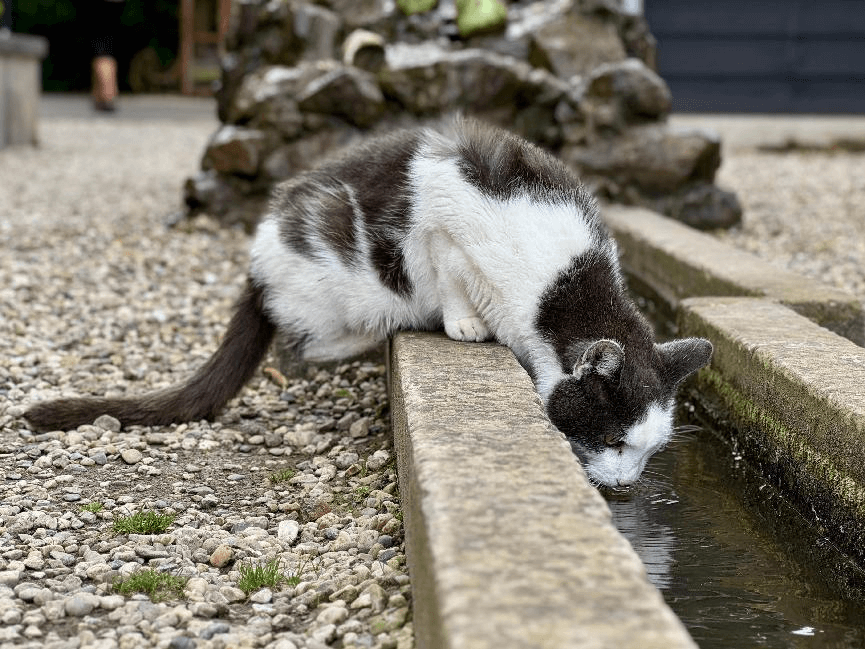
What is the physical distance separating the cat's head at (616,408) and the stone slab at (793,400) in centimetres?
39

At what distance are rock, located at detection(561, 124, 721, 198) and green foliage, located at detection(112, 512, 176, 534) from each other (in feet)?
15.9

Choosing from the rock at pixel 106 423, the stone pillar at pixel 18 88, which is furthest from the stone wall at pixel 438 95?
the stone pillar at pixel 18 88

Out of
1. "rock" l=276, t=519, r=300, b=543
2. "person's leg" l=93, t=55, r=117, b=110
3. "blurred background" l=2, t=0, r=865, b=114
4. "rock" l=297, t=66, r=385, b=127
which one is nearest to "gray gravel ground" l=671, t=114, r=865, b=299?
"blurred background" l=2, t=0, r=865, b=114

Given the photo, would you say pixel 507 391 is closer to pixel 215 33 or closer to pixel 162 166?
pixel 162 166

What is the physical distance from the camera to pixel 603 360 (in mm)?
2873

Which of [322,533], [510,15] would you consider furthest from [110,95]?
[322,533]

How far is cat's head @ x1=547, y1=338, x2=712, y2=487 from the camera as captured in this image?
2945 millimetres

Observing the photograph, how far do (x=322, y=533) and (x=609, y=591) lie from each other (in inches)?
49.3

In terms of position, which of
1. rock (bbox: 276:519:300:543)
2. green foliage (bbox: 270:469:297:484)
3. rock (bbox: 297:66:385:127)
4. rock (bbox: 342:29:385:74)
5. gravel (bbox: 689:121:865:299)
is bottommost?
green foliage (bbox: 270:469:297:484)

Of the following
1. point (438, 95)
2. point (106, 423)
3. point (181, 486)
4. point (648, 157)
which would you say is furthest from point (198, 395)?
point (648, 157)

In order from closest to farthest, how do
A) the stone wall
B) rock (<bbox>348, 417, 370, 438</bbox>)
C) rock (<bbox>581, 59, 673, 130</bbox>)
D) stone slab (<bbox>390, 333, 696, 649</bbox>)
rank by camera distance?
Result: stone slab (<bbox>390, 333, 696, 649</bbox>) → rock (<bbox>348, 417, 370, 438</bbox>) → the stone wall → rock (<bbox>581, 59, 673, 130</bbox>)

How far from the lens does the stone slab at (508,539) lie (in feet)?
5.39

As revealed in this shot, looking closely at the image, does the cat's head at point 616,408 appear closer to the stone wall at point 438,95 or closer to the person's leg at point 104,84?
the stone wall at point 438,95

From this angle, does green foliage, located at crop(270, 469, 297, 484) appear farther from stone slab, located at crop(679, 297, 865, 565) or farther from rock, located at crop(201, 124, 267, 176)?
rock, located at crop(201, 124, 267, 176)
